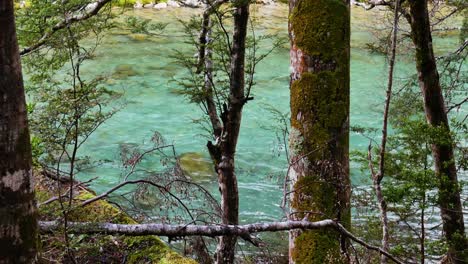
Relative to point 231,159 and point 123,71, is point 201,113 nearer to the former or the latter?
point 123,71

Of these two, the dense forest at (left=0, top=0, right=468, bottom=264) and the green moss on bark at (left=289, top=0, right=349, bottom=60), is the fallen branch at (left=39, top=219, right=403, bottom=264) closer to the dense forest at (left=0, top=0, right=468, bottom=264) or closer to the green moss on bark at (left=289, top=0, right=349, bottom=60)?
the dense forest at (left=0, top=0, right=468, bottom=264)

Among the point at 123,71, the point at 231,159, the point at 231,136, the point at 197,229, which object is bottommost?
the point at 197,229

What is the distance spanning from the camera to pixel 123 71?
14117 millimetres

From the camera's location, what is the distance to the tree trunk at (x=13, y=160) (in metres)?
1.57

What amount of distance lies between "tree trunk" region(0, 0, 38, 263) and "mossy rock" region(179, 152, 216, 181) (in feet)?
24.2

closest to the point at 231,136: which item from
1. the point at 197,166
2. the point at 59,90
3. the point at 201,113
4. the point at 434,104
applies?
the point at 59,90

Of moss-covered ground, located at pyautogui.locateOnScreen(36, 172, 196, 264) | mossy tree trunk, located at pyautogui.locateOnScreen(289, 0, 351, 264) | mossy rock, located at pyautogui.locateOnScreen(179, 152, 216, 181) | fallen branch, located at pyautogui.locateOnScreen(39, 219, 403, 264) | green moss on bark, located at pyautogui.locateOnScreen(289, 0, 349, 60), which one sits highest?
green moss on bark, located at pyautogui.locateOnScreen(289, 0, 349, 60)

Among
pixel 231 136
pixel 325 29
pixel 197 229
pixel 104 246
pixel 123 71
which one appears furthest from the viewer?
pixel 123 71

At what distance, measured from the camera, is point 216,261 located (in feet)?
16.9

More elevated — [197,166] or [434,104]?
[434,104]

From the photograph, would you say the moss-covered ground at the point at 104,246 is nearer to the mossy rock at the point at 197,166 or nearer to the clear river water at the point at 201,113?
the clear river water at the point at 201,113

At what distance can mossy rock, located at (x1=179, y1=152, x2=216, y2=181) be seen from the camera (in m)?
9.31

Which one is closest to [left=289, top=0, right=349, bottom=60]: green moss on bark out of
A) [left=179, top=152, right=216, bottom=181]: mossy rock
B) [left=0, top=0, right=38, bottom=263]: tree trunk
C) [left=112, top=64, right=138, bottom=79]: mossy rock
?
[left=0, top=0, right=38, bottom=263]: tree trunk

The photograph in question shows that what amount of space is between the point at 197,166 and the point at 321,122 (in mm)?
6413
